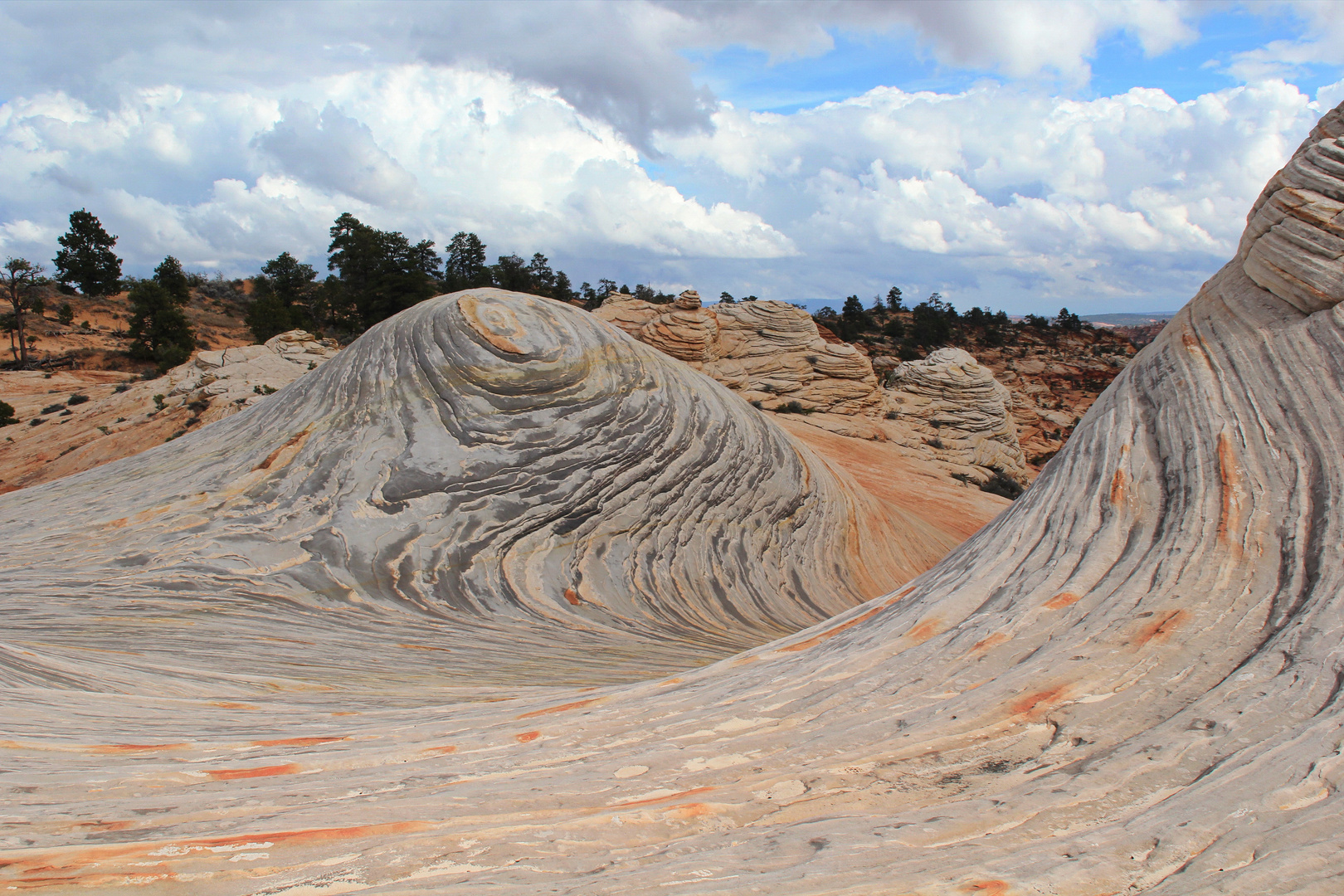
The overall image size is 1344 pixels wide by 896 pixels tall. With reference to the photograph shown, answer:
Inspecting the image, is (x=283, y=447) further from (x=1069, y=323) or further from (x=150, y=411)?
(x=1069, y=323)

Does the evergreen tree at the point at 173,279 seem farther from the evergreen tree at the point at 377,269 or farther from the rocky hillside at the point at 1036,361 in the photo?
the rocky hillside at the point at 1036,361

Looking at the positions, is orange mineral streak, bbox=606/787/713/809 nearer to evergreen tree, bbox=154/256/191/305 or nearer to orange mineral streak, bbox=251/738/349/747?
orange mineral streak, bbox=251/738/349/747

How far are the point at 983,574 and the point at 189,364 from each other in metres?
19.3

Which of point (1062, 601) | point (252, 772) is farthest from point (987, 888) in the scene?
point (252, 772)

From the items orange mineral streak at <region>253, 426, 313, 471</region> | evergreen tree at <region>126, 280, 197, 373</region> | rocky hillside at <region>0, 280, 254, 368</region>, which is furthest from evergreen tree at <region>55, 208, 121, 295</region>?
orange mineral streak at <region>253, 426, 313, 471</region>

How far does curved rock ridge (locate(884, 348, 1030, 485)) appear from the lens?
2030 centimetres

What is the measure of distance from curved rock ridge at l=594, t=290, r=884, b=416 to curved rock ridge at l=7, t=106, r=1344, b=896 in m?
17.3

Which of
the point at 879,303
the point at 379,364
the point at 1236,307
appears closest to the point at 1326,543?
the point at 1236,307

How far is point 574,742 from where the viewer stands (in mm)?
2369

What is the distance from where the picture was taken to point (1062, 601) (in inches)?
110

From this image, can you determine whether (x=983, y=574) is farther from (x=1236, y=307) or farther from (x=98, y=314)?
(x=98, y=314)

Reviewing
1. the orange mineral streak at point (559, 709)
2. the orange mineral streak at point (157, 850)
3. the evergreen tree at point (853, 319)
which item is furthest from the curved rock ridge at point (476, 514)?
the evergreen tree at point (853, 319)

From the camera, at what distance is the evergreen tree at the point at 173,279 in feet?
146

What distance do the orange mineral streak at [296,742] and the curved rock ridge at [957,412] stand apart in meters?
18.4
